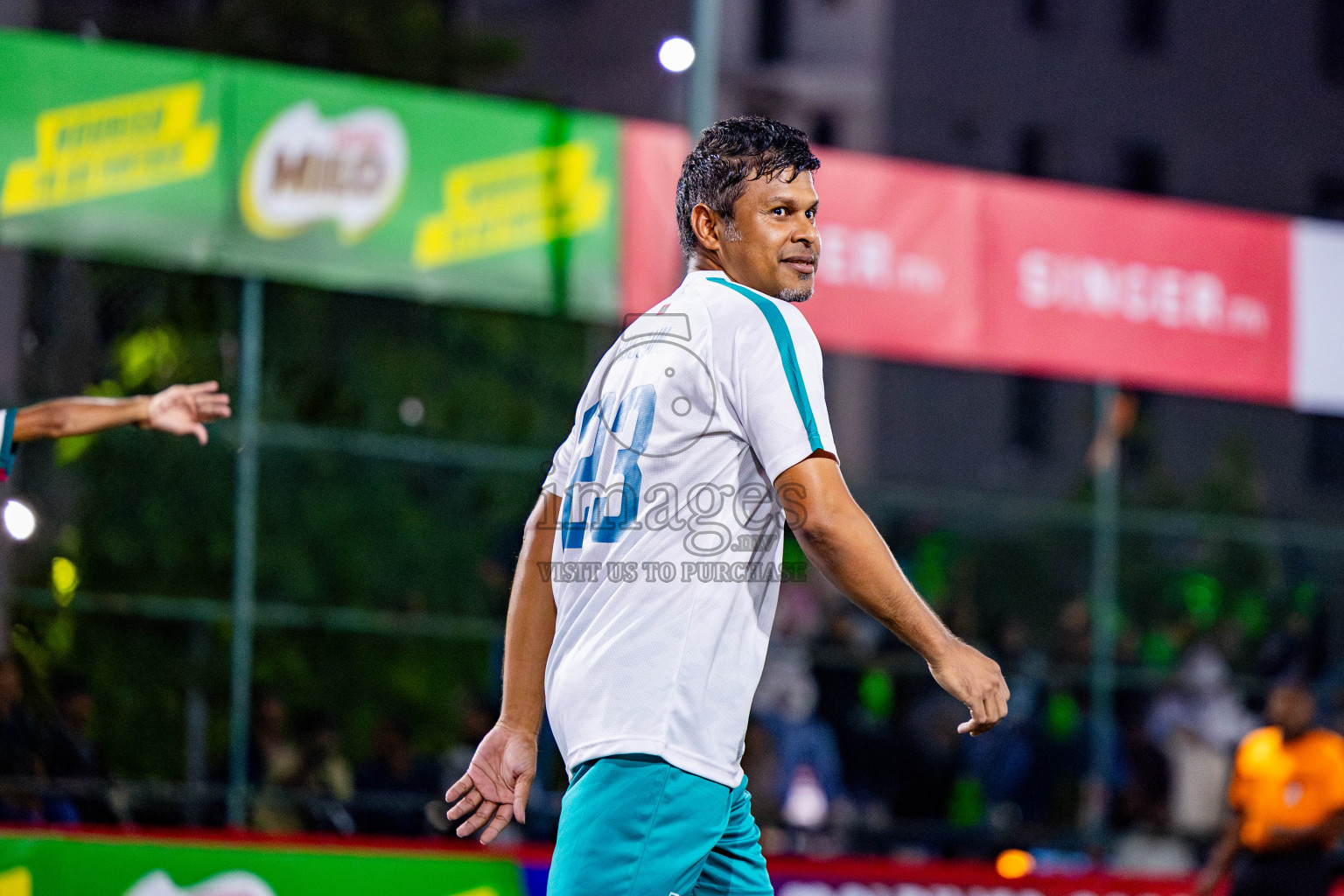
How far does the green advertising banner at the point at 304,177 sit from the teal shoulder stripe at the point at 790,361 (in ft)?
19.9

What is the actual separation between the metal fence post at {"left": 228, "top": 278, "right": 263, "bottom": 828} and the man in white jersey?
20.5 feet

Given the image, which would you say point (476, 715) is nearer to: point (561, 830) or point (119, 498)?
point (119, 498)

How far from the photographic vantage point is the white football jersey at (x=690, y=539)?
3.08m

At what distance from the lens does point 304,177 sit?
9.08 m

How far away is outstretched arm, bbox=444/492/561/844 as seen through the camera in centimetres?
343

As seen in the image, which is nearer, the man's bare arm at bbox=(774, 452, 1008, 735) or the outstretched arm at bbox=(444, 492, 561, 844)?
the man's bare arm at bbox=(774, 452, 1008, 735)

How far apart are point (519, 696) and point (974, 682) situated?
955 mm

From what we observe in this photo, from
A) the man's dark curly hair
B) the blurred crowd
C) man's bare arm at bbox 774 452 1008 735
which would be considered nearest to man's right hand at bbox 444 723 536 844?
man's bare arm at bbox 774 452 1008 735

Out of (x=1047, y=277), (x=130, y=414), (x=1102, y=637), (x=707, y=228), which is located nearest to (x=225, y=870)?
(x=130, y=414)

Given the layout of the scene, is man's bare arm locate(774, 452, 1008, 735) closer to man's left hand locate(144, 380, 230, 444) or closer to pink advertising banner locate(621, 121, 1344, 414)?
man's left hand locate(144, 380, 230, 444)

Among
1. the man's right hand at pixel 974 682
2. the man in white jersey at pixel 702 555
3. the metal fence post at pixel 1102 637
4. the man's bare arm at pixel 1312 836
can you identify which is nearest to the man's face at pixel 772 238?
the man in white jersey at pixel 702 555

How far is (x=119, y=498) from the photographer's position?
1038cm

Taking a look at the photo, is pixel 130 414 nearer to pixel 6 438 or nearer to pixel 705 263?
pixel 6 438

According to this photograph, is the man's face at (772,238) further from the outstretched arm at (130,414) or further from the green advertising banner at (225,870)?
the green advertising banner at (225,870)
